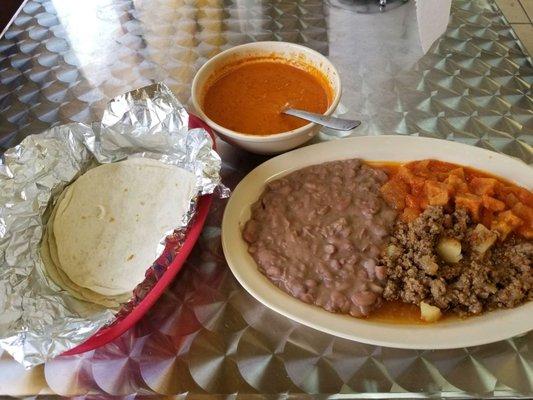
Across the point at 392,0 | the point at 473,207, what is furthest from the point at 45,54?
the point at 473,207


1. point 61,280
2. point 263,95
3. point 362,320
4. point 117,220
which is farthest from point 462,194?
point 61,280

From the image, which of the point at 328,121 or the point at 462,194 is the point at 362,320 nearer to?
the point at 462,194

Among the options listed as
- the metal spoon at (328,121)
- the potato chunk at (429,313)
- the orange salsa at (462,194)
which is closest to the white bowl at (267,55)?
the metal spoon at (328,121)

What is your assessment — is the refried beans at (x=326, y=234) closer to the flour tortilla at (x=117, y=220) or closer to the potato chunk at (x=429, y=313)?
the potato chunk at (x=429, y=313)

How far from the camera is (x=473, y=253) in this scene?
1.36m

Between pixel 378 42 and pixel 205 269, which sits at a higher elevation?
pixel 378 42

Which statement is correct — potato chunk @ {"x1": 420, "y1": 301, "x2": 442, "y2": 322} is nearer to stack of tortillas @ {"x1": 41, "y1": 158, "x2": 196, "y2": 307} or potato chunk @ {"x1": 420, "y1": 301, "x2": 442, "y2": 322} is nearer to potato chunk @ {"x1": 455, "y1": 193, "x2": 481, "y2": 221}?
potato chunk @ {"x1": 455, "y1": 193, "x2": 481, "y2": 221}

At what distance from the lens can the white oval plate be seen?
120 cm

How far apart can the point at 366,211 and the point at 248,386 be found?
64 cm

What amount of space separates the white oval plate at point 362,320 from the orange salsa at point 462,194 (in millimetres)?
52

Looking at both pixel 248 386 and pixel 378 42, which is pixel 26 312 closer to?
pixel 248 386

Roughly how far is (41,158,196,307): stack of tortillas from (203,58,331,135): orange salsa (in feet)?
1.02

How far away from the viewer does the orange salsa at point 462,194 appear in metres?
1.40

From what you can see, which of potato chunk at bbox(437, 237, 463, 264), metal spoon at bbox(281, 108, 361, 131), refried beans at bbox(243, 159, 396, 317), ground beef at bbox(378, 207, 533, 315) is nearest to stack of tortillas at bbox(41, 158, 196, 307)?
refried beans at bbox(243, 159, 396, 317)
